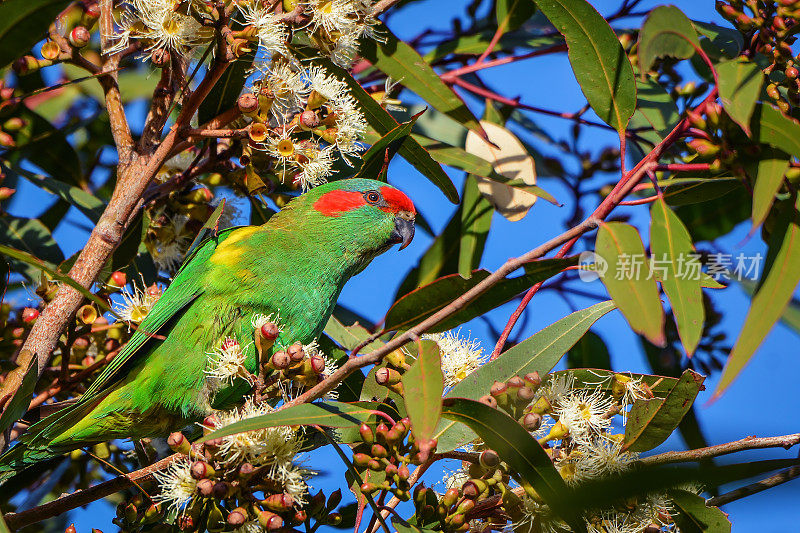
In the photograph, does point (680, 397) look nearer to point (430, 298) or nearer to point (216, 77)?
point (430, 298)

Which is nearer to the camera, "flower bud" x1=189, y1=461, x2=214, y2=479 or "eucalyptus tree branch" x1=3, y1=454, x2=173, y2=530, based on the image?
"flower bud" x1=189, y1=461, x2=214, y2=479

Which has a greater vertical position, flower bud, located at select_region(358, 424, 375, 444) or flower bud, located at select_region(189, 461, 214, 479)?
flower bud, located at select_region(189, 461, 214, 479)

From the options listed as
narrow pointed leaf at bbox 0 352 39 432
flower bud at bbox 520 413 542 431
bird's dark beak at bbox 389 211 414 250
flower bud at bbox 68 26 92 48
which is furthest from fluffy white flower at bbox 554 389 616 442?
flower bud at bbox 68 26 92 48

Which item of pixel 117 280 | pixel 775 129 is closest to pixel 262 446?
pixel 117 280

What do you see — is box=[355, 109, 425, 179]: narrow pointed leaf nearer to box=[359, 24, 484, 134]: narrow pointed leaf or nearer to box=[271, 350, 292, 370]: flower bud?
box=[359, 24, 484, 134]: narrow pointed leaf

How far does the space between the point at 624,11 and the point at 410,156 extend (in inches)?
61.3

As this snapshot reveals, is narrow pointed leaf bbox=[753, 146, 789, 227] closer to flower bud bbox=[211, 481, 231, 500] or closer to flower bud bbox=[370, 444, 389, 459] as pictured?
flower bud bbox=[370, 444, 389, 459]

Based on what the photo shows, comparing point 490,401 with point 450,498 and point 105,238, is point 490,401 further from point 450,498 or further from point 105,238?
point 105,238

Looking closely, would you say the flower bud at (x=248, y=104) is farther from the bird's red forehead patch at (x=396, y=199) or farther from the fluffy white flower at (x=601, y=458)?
the fluffy white flower at (x=601, y=458)

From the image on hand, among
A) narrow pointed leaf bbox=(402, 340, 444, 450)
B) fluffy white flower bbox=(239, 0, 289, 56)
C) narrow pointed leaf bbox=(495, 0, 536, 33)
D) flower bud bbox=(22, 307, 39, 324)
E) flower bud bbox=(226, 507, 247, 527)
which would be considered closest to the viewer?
narrow pointed leaf bbox=(402, 340, 444, 450)

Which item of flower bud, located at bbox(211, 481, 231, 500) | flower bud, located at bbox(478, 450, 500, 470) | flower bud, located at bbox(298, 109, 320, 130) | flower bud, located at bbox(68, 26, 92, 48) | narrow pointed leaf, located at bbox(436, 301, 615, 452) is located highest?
flower bud, located at bbox(68, 26, 92, 48)

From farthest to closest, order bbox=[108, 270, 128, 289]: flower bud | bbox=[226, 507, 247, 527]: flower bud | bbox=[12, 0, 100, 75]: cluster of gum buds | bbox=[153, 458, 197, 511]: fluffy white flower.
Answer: bbox=[108, 270, 128, 289]: flower bud → bbox=[12, 0, 100, 75]: cluster of gum buds → bbox=[153, 458, 197, 511]: fluffy white flower → bbox=[226, 507, 247, 527]: flower bud

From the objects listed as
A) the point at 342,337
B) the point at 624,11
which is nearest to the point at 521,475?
the point at 342,337

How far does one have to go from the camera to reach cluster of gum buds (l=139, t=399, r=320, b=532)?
1.61m
